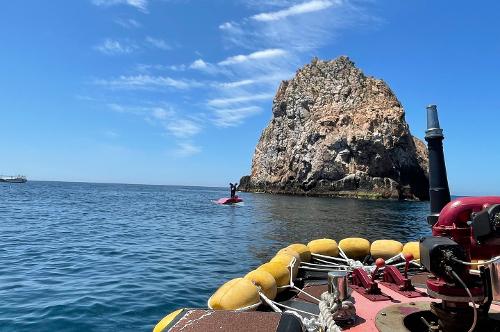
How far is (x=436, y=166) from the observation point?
4977mm

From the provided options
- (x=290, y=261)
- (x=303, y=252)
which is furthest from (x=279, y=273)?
(x=303, y=252)

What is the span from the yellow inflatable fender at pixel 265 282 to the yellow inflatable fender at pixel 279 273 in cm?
54

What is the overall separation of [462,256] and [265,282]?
3987mm

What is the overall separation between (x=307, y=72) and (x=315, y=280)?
134 meters

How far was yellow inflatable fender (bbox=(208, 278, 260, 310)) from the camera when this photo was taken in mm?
6586

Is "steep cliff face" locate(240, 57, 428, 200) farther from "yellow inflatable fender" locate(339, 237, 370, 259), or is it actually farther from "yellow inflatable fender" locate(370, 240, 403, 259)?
"yellow inflatable fender" locate(370, 240, 403, 259)

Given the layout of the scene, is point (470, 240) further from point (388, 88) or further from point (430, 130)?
point (388, 88)

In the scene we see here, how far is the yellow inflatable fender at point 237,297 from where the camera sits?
6586 millimetres

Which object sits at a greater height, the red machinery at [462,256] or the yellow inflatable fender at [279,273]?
the red machinery at [462,256]

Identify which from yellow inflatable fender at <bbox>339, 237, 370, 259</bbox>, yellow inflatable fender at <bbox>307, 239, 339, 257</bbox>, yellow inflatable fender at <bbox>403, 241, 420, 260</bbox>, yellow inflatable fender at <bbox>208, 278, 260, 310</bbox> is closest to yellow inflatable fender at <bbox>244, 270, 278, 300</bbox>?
yellow inflatable fender at <bbox>208, 278, 260, 310</bbox>

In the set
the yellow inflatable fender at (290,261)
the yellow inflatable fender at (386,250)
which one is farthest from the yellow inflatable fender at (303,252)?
the yellow inflatable fender at (386,250)

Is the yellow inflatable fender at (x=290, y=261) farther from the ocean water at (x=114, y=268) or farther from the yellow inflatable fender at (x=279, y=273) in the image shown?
the ocean water at (x=114, y=268)

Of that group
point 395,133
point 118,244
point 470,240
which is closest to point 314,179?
point 395,133

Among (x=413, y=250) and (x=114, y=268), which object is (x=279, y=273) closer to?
(x=413, y=250)
